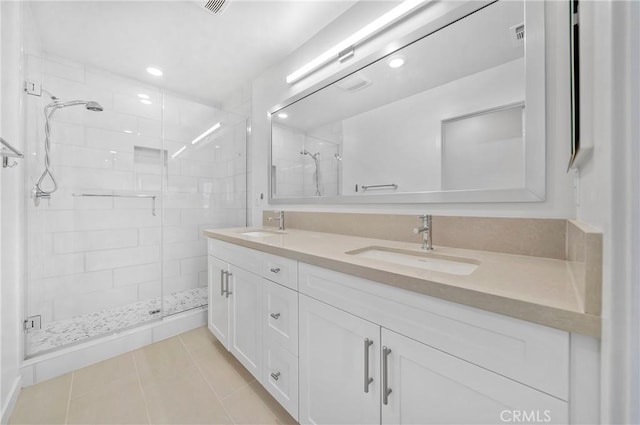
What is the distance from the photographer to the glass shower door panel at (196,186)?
8.07 ft

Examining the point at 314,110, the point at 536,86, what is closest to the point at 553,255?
the point at 536,86

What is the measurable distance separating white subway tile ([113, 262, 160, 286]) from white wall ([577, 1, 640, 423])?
2.98 meters

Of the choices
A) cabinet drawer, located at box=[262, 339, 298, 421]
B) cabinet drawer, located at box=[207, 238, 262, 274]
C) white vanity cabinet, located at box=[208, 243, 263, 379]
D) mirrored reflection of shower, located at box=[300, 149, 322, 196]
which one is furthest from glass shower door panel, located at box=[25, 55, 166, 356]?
mirrored reflection of shower, located at box=[300, 149, 322, 196]

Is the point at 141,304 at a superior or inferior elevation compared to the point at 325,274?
inferior

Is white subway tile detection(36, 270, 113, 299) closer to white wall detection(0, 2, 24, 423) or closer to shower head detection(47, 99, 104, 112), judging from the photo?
white wall detection(0, 2, 24, 423)

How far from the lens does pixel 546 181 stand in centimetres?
89

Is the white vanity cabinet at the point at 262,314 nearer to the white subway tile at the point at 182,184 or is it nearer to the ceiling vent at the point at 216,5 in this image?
the white subway tile at the point at 182,184

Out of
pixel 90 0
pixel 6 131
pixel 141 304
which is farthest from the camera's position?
pixel 141 304

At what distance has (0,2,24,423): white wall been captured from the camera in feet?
3.89

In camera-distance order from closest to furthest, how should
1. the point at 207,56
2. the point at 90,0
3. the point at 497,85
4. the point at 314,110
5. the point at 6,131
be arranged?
the point at 497,85, the point at 6,131, the point at 90,0, the point at 314,110, the point at 207,56

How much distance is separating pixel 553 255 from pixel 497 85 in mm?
711

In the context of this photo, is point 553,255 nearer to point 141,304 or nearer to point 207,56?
point 207,56

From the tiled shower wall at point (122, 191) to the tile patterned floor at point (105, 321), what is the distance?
0.31 ft

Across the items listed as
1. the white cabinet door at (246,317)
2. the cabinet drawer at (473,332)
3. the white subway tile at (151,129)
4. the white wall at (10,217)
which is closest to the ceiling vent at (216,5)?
the white wall at (10,217)
